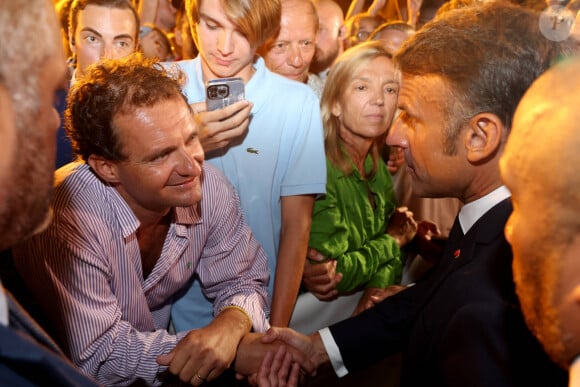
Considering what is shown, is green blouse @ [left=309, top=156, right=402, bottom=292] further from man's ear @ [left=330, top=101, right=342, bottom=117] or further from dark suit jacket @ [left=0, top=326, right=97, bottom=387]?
dark suit jacket @ [left=0, top=326, right=97, bottom=387]

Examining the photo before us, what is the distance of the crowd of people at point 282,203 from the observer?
95 centimetres

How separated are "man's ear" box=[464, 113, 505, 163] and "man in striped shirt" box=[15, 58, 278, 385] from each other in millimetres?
922

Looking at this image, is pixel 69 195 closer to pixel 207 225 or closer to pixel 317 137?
pixel 207 225

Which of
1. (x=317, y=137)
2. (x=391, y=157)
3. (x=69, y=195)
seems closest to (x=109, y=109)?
(x=69, y=195)

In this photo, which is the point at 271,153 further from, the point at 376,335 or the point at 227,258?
the point at 376,335

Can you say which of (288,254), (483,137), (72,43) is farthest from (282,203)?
(72,43)

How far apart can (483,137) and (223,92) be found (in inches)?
45.5

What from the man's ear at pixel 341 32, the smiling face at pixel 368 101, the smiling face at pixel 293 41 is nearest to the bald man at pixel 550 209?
the smiling face at pixel 368 101

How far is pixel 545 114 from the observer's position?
94cm

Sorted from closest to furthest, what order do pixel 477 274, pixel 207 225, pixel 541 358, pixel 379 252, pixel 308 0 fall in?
1. pixel 541 358
2. pixel 477 274
3. pixel 207 225
4. pixel 379 252
5. pixel 308 0

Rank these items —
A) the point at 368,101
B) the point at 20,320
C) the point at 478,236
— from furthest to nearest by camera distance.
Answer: the point at 368,101
the point at 478,236
the point at 20,320

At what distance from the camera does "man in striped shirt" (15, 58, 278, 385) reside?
76.1 inches

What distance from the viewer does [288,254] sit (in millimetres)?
2604

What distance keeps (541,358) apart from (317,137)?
1538 mm
